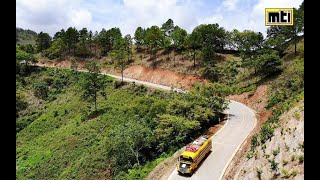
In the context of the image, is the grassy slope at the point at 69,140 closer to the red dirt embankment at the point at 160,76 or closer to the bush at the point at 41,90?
the bush at the point at 41,90

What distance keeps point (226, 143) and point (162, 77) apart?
3776cm

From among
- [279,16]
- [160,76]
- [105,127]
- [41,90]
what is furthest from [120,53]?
[279,16]

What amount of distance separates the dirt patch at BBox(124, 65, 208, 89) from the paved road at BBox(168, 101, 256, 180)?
1942cm

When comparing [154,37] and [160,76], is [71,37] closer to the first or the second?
[154,37]

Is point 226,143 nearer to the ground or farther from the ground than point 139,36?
nearer to the ground

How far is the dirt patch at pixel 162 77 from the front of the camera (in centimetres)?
6259

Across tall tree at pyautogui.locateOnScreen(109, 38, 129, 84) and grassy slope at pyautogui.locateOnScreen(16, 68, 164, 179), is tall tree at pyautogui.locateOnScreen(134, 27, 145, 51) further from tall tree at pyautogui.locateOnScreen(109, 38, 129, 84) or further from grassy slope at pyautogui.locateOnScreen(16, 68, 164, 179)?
grassy slope at pyautogui.locateOnScreen(16, 68, 164, 179)

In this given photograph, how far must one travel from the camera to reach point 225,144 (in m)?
30.5

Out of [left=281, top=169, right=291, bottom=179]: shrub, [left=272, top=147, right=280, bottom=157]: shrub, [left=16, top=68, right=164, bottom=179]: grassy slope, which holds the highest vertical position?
[left=272, top=147, right=280, bottom=157]: shrub

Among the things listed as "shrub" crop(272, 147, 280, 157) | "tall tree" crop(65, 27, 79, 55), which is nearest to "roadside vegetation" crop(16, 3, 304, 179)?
"tall tree" crop(65, 27, 79, 55)

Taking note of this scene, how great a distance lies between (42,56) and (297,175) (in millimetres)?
87079

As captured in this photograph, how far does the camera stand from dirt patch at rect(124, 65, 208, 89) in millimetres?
62594

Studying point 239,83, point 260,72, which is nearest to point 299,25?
point 260,72

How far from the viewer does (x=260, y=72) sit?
54906 millimetres
